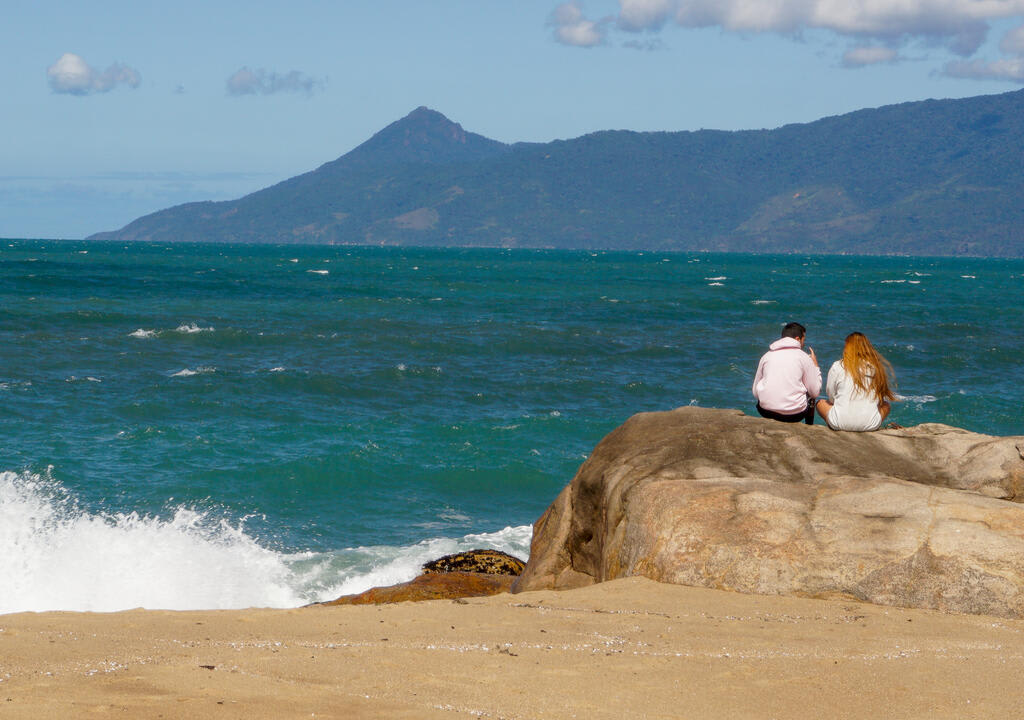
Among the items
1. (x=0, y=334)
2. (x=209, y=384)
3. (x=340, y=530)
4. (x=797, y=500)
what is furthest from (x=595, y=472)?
(x=0, y=334)

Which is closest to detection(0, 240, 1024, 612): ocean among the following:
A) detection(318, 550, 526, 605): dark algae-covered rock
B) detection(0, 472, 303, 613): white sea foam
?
detection(0, 472, 303, 613): white sea foam

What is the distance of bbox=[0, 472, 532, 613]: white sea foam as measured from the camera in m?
14.4

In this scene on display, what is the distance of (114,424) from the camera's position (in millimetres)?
22016

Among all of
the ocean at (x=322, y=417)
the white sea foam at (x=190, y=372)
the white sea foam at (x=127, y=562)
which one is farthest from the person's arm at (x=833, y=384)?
the white sea foam at (x=190, y=372)

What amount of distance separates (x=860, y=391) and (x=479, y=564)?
17.7ft

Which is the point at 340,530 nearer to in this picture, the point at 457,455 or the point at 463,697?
the point at 457,455

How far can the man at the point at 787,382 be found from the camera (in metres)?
10.8

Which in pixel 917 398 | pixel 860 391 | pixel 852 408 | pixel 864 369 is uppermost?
pixel 864 369

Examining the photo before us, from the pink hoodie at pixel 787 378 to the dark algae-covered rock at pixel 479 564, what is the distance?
3.99m

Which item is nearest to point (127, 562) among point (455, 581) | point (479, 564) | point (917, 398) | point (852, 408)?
point (479, 564)

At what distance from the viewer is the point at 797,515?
7973 mm

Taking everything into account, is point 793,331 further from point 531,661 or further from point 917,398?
point 917,398

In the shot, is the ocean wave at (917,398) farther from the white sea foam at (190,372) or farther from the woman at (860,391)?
the white sea foam at (190,372)

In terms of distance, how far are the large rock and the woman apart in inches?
9.6
